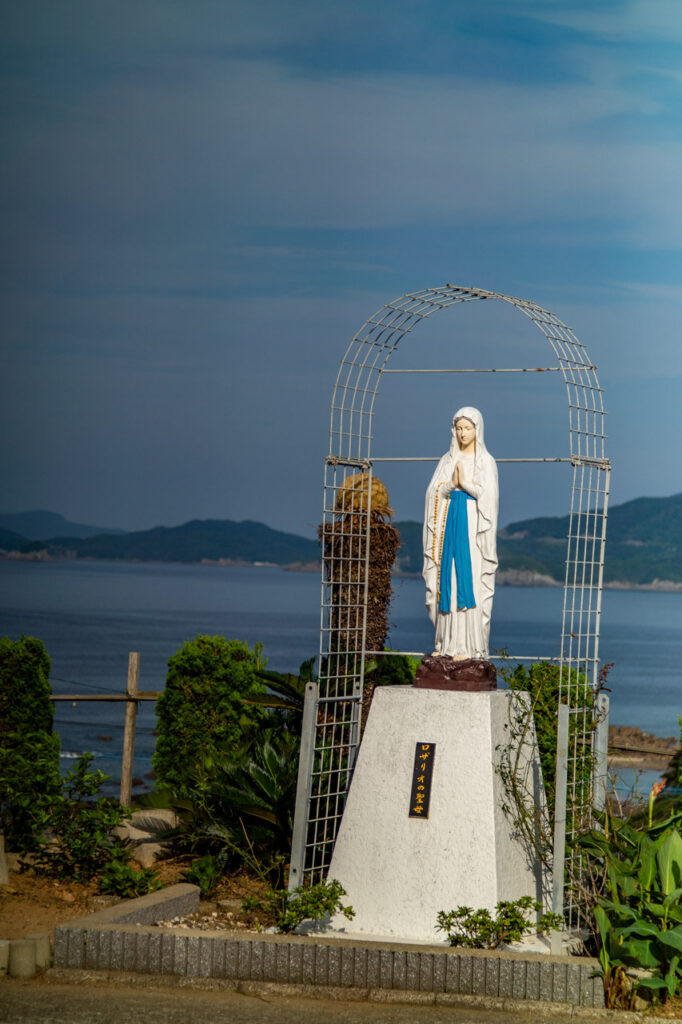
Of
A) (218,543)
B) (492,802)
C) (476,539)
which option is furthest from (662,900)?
(218,543)

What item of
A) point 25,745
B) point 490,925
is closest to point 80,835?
point 25,745

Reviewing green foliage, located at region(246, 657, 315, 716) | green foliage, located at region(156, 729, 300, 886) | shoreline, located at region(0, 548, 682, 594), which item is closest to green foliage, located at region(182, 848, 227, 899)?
green foliage, located at region(156, 729, 300, 886)

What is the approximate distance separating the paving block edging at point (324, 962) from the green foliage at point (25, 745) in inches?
71.9

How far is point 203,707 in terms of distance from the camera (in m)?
10.3

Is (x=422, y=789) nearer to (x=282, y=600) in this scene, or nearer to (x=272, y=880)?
(x=272, y=880)

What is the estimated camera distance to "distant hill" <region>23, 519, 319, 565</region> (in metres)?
134

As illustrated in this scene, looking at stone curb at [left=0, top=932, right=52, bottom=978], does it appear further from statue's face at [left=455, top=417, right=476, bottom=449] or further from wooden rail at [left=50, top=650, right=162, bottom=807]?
wooden rail at [left=50, top=650, right=162, bottom=807]

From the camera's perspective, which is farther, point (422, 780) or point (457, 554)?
point (457, 554)

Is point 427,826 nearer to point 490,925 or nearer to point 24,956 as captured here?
point 490,925

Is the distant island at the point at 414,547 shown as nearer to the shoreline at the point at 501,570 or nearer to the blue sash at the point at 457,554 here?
the shoreline at the point at 501,570

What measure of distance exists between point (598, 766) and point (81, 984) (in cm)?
336

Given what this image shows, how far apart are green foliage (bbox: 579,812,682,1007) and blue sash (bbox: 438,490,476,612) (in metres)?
1.68

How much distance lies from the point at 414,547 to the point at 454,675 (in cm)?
6729

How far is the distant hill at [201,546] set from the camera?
134250mm
